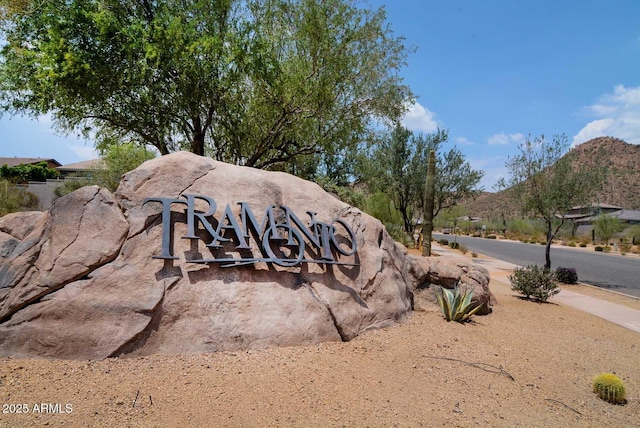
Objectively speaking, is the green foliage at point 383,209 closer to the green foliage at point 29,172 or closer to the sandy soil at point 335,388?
the sandy soil at point 335,388

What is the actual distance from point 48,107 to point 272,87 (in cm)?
601

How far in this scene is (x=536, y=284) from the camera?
11594 millimetres

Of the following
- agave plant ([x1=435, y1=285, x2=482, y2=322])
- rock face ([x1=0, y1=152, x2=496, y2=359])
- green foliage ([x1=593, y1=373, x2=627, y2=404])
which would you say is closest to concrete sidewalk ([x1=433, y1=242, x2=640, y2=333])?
agave plant ([x1=435, y1=285, x2=482, y2=322])

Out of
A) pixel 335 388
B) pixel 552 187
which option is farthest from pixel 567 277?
pixel 335 388

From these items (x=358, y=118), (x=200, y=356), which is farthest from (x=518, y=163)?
(x=200, y=356)

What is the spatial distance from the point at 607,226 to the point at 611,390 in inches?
2088

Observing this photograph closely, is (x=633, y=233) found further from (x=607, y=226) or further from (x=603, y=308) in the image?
(x=603, y=308)

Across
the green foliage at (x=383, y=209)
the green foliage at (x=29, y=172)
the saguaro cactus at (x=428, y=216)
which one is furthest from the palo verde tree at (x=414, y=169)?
the green foliage at (x=29, y=172)

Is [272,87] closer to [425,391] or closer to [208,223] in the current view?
[208,223]

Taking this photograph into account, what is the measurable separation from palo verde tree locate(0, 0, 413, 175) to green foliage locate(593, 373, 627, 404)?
972 cm

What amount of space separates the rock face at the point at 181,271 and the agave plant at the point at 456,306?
5.01 ft

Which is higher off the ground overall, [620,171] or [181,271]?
[620,171]

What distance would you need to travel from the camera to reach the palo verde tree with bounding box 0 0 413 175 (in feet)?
34.4

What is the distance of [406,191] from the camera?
2770cm
